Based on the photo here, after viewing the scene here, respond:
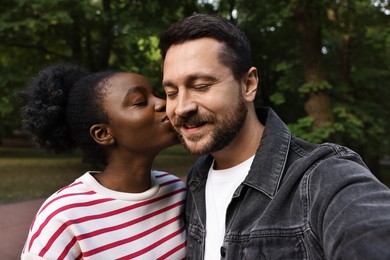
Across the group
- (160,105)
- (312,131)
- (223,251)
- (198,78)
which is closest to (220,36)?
(198,78)

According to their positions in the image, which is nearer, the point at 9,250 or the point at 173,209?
the point at 173,209

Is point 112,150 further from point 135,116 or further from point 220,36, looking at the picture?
point 220,36

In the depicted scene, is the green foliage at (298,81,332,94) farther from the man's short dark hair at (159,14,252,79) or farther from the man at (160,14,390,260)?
the man's short dark hair at (159,14,252,79)

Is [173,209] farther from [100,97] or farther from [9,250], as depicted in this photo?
[9,250]

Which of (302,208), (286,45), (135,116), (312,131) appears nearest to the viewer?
(302,208)

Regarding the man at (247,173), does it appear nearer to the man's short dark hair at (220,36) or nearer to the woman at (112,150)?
the man's short dark hair at (220,36)

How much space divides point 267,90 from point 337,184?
12005 millimetres

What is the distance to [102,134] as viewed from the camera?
2.05 m

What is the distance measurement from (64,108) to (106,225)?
73cm

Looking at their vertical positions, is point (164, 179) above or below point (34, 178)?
above

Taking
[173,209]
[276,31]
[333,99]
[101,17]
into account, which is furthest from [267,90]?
[173,209]

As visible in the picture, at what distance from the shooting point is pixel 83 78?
2.14m

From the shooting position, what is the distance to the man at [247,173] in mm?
1219

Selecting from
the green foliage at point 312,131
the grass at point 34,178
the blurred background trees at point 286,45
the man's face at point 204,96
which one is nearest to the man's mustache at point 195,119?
the man's face at point 204,96
